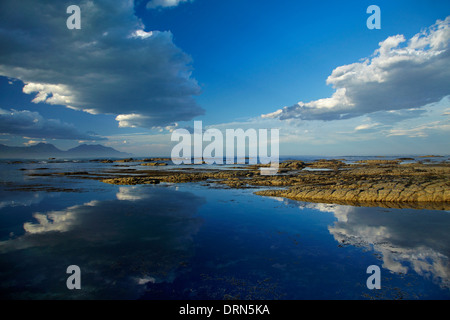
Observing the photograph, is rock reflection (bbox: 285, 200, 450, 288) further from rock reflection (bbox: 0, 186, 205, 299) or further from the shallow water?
rock reflection (bbox: 0, 186, 205, 299)

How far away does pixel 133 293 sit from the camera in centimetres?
830

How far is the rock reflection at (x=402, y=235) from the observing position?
33.3 ft

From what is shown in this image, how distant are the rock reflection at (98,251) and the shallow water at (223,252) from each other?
6cm

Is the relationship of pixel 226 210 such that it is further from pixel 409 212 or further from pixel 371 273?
pixel 409 212

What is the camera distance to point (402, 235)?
14.0 metres

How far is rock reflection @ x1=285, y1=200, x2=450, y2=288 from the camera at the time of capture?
1016cm

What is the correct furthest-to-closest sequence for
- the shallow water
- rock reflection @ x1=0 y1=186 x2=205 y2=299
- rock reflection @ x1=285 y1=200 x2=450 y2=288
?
1. rock reflection @ x1=285 y1=200 x2=450 y2=288
2. rock reflection @ x1=0 y1=186 x2=205 y2=299
3. the shallow water

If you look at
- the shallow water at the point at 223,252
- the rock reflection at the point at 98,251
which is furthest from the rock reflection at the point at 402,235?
the rock reflection at the point at 98,251

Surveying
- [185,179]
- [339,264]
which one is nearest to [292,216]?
[339,264]

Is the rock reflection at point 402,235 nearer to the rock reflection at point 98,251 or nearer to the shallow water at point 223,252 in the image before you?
the shallow water at point 223,252

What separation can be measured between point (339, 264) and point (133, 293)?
365 inches

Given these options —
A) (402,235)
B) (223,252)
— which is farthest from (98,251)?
(402,235)

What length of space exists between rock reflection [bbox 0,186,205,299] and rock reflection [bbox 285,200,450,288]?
10.3 meters

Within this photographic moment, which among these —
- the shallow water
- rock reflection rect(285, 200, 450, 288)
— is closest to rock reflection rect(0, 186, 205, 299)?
the shallow water
